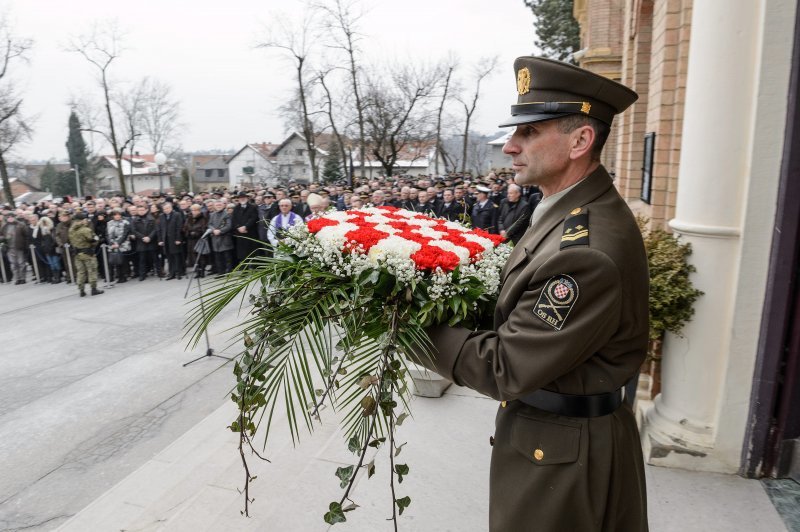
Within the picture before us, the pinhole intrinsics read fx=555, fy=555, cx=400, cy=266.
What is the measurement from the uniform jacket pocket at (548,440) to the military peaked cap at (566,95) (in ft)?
3.24

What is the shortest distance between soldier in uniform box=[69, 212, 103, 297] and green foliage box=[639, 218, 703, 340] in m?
12.7

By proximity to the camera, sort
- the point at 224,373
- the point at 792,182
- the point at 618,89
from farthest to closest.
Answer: the point at 224,373, the point at 792,182, the point at 618,89

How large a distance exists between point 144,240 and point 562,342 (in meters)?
15.2

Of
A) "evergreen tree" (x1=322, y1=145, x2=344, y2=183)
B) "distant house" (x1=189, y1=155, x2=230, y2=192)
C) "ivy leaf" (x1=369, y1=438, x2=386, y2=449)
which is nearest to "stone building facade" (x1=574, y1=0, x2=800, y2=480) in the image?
"ivy leaf" (x1=369, y1=438, x2=386, y2=449)

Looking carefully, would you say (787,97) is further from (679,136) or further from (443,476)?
(443,476)

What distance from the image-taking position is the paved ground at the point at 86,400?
186 inches

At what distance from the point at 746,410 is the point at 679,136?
2.01m

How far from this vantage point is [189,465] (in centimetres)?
475

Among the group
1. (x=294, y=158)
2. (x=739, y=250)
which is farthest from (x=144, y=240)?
(x=294, y=158)

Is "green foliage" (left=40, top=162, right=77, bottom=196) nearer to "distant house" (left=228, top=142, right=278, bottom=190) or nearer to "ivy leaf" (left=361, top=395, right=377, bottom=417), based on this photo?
"distant house" (left=228, top=142, right=278, bottom=190)

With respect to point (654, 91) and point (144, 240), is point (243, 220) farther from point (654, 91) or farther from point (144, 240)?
point (654, 91)

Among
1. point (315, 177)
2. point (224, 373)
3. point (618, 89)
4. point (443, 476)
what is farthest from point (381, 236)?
point (315, 177)

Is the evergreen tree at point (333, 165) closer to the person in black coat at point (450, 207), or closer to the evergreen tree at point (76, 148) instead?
the person in black coat at point (450, 207)

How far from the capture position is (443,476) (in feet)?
12.3
